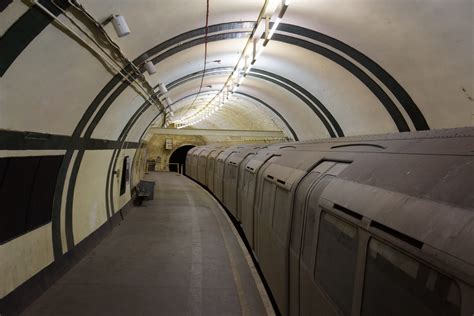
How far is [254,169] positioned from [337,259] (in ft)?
15.6

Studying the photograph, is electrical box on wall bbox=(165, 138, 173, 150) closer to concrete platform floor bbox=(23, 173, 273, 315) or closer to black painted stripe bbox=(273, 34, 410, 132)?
concrete platform floor bbox=(23, 173, 273, 315)

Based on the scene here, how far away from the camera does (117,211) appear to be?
392 inches

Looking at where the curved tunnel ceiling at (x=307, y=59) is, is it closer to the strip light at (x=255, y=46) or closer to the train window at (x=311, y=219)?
the strip light at (x=255, y=46)

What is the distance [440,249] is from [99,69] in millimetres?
4892

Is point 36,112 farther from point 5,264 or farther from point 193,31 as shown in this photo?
point 193,31

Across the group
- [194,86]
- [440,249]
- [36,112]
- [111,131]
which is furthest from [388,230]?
[194,86]

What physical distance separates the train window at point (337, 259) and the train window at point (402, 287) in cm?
22

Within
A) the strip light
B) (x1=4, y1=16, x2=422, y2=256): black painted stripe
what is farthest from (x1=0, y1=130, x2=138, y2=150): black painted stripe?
the strip light

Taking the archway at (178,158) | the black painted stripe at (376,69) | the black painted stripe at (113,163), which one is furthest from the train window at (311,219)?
the archway at (178,158)

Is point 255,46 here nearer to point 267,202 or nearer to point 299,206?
point 267,202

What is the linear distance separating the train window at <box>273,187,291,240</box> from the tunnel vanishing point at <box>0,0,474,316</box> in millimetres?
42

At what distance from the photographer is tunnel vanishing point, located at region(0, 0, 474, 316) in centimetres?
217

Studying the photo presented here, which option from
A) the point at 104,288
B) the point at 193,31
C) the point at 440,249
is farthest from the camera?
the point at 193,31

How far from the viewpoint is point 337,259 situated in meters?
2.80
